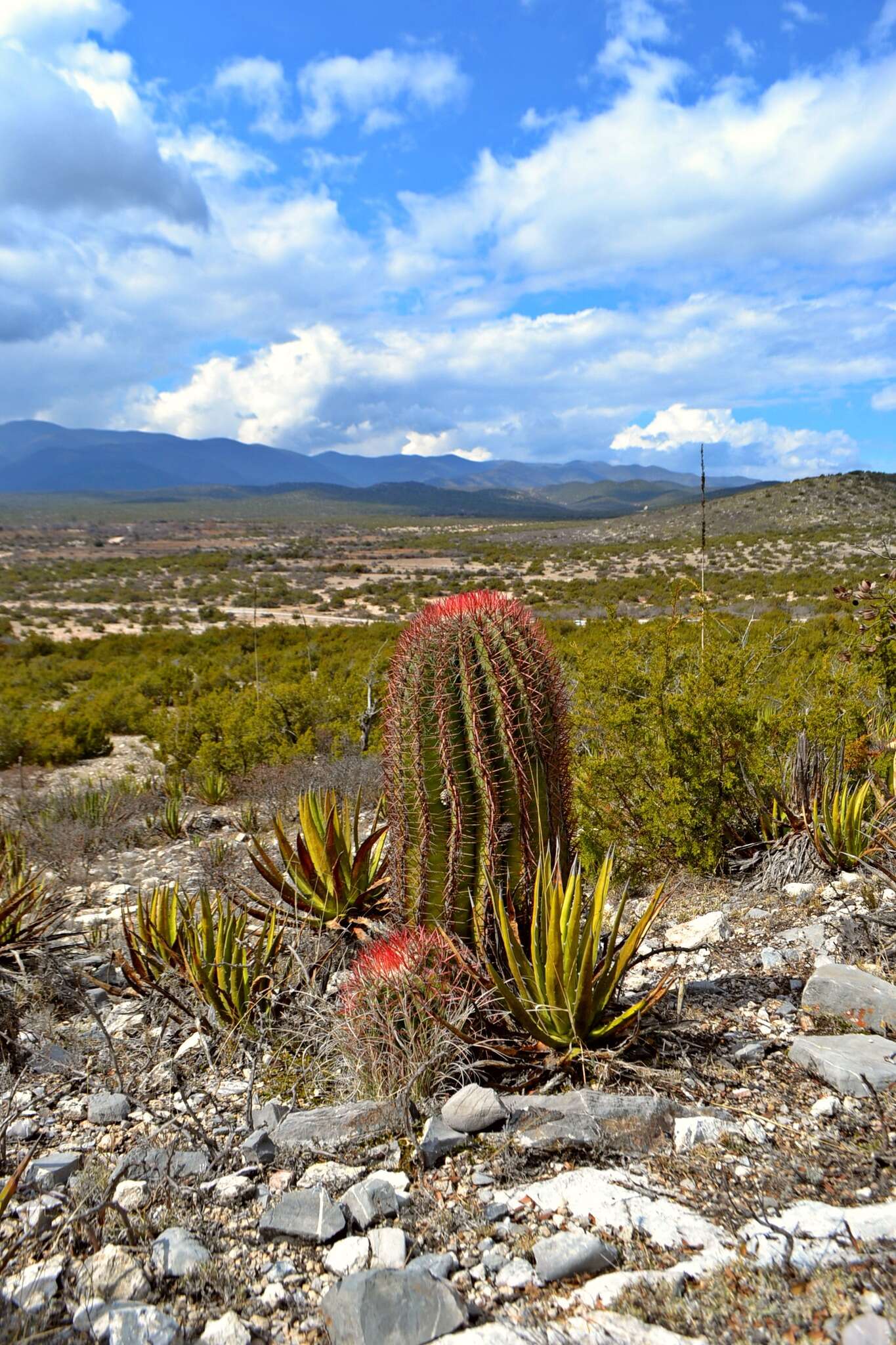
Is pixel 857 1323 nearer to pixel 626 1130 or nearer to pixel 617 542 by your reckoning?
pixel 626 1130

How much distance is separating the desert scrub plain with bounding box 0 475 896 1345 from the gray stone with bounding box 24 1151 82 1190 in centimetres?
1

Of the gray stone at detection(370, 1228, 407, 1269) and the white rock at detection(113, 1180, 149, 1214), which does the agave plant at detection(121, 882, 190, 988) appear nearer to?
the white rock at detection(113, 1180, 149, 1214)

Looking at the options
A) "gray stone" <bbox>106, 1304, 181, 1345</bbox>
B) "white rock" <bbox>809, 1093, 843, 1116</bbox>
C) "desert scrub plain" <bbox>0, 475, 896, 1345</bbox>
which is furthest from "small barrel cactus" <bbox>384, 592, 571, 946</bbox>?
"gray stone" <bbox>106, 1304, 181, 1345</bbox>

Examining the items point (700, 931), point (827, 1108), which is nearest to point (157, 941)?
point (700, 931)

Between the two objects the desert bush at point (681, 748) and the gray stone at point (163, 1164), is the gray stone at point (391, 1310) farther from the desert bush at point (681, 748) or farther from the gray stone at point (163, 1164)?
the desert bush at point (681, 748)

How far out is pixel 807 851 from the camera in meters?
5.41

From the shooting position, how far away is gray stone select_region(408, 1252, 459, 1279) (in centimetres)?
236

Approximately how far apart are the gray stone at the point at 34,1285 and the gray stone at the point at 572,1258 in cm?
138

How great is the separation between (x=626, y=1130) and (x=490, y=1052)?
74 centimetres

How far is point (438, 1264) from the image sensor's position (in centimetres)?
238

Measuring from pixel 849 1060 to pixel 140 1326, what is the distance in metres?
2.61

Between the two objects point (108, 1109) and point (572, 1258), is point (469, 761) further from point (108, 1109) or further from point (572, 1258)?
point (108, 1109)

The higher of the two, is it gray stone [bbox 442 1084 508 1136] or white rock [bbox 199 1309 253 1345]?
white rock [bbox 199 1309 253 1345]

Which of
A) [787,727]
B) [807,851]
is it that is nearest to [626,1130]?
[807,851]
